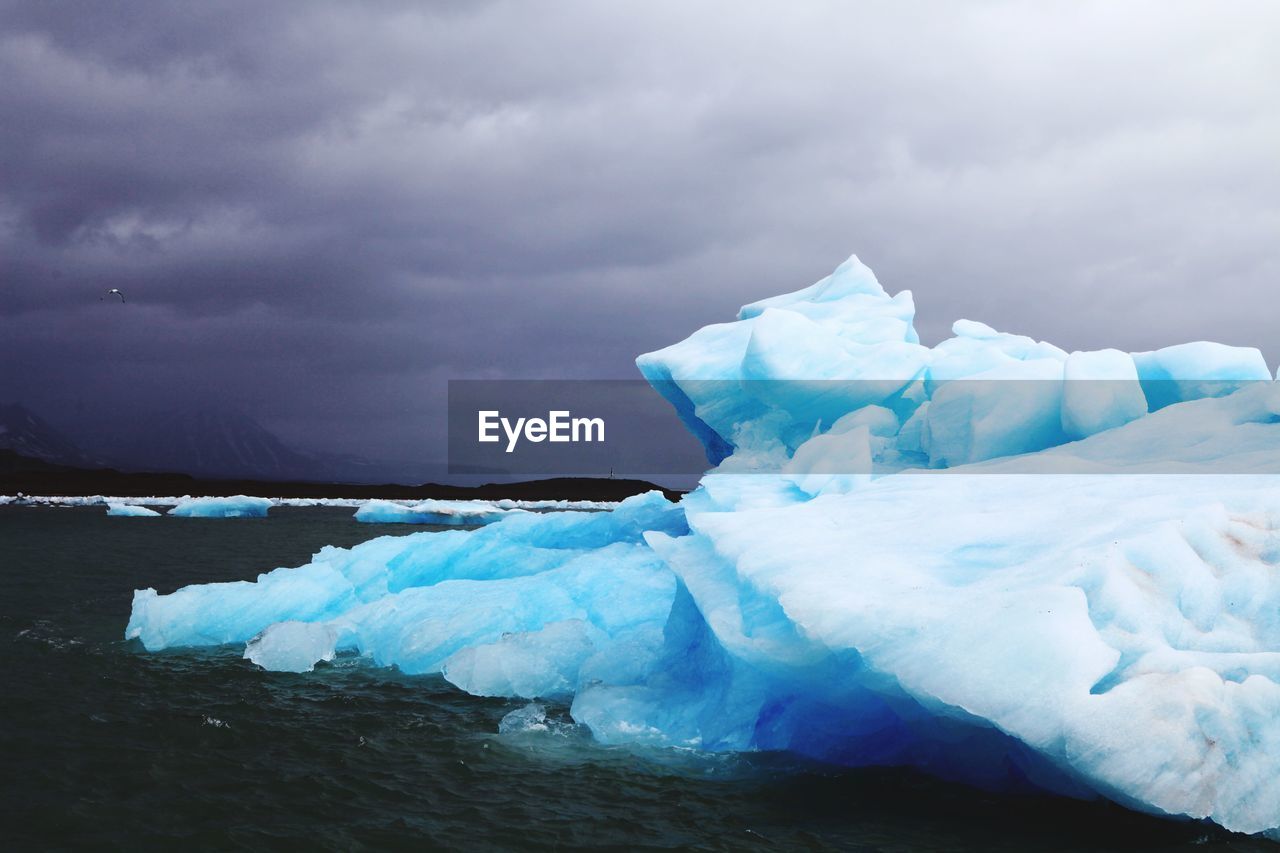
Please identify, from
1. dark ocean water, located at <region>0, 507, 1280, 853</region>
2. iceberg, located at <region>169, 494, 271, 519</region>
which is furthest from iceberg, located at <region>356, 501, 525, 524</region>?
dark ocean water, located at <region>0, 507, 1280, 853</region>

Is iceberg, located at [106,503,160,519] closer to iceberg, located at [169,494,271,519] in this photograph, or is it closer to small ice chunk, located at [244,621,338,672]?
iceberg, located at [169,494,271,519]

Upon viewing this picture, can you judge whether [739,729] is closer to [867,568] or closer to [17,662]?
[867,568]

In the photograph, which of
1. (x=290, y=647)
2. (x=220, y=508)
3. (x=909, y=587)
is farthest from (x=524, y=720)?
(x=220, y=508)

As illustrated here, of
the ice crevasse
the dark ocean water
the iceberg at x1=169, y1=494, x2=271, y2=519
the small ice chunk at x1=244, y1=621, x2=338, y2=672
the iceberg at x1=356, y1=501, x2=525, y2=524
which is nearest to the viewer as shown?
the ice crevasse

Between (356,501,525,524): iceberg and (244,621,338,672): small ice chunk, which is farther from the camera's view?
(356,501,525,524): iceberg

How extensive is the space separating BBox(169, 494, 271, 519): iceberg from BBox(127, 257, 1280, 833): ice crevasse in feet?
133

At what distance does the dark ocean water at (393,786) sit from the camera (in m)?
6.38

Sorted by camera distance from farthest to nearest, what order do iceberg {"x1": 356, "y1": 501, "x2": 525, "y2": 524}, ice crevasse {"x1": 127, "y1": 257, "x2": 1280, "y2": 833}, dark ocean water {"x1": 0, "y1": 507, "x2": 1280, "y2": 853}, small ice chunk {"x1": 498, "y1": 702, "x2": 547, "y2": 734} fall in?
1. iceberg {"x1": 356, "y1": 501, "x2": 525, "y2": 524}
2. small ice chunk {"x1": 498, "y1": 702, "x2": 547, "y2": 734}
3. dark ocean water {"x1": 0, "y1": 507, "x2": 1280, "y2": 853}
4. ice crevasse {"x1": 127, "y1": 257, "x2": 1280, "y2": 833}

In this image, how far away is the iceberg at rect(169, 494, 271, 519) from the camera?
170 feet

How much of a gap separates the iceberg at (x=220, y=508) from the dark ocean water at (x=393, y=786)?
43.7m

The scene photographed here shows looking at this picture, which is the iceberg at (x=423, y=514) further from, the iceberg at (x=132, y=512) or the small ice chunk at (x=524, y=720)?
the small ice chunk at (x=524, y=720)

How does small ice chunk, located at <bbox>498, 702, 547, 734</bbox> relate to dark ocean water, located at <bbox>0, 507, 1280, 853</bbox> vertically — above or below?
below

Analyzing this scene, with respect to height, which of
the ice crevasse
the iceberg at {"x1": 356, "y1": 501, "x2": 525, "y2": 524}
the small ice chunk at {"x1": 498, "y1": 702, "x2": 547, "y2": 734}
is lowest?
the iceberg at {"x1": 356, "y1": 501, "x2": 525, "y2": 524}

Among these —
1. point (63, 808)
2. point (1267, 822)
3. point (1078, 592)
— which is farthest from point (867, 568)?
point (63, 808)
